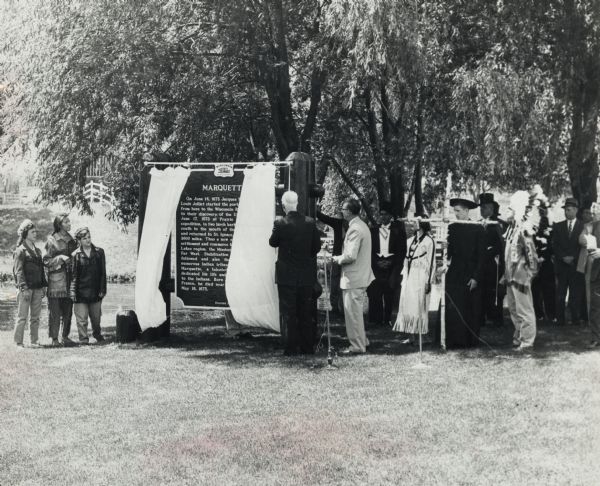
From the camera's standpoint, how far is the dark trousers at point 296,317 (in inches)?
409

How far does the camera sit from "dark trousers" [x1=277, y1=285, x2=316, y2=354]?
10383mm

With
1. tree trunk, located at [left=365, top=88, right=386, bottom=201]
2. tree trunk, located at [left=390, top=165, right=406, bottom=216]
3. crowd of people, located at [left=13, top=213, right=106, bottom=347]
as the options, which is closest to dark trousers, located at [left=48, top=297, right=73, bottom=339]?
crowd of people, located at [left=13, top=213, right=106, bottom=347]

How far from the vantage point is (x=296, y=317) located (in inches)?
411

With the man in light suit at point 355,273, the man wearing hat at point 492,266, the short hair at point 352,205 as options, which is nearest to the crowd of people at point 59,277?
the man in light suit at point 355,273

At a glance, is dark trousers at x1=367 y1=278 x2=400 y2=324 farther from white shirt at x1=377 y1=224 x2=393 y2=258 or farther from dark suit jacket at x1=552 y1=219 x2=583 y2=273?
dark suit jacket at x1=552 y1=219 x2=583 y2=273

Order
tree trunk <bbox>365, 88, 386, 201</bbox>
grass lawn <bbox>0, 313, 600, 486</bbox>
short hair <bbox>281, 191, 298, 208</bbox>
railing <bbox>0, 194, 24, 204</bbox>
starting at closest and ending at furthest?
grass lawn <bbox>0, 313, 600, 486</bbox> → short hair <bbox>281, 191, 298, 208</bbox> → tree trunk <bbox>365, 88, 386, 201</bbox> → railing <bbox>0, 194, 24, 204</bbox>

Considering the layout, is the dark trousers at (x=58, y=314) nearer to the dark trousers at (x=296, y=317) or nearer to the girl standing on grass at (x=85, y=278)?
the girl standing on grass at (x=85, y=278)

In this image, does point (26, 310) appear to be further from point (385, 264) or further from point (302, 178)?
point (385, 264)

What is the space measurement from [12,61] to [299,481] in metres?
9.91

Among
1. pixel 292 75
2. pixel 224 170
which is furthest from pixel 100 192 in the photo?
pixel 224 170

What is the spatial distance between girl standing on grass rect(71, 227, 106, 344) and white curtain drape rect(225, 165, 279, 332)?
2.24 m

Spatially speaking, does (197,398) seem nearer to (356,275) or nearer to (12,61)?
(356,275)

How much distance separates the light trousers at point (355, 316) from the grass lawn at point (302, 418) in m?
0.23

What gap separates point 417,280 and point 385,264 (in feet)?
8.51
